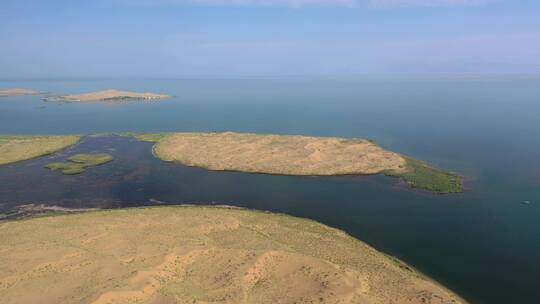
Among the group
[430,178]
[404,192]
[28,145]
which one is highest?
[430,178]

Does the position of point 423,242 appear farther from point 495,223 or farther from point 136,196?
point 136,196

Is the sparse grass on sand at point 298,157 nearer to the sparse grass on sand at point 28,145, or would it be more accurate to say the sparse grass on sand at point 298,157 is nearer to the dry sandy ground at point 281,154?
the dry sandy ground at point 281,154

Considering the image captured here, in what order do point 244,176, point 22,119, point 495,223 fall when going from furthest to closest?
1. point 22,119
2. point 244,176
3. point 495,223

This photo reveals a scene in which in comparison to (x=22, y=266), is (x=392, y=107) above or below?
above

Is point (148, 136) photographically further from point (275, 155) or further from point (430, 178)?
point (430, 178)

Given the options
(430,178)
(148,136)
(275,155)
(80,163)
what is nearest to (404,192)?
(430,178)

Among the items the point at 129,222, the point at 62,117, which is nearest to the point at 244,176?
the point at 129,222

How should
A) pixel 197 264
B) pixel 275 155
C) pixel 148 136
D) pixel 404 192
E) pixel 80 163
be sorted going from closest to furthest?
pixel 197 264 < pixel 404 192 < pixel 80 163 < pixel 275 155 < pixel 148 136
